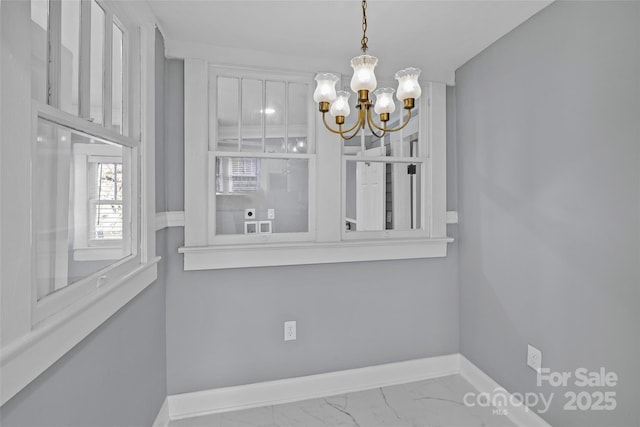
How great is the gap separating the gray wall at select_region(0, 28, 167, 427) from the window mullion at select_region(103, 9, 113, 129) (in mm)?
485

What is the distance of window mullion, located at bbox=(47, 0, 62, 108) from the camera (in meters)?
0.93

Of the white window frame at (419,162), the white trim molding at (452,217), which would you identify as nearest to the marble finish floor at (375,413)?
the white window frame at (419,162)

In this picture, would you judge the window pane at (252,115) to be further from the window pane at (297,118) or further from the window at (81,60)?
the window at (81,60)

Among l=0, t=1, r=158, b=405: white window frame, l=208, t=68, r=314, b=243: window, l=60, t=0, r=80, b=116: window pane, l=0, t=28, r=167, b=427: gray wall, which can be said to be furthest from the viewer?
l=208, t=68, r=314, b=243: window

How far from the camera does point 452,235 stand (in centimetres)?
249

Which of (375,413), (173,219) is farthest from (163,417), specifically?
(375,413)

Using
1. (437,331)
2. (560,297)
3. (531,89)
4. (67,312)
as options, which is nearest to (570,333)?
(560,297)

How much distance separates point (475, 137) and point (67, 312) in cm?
240

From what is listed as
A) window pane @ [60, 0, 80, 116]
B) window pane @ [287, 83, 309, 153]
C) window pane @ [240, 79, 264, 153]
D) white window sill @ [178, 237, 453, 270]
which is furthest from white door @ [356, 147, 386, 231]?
window pane @ [60, 0, 80, 116]

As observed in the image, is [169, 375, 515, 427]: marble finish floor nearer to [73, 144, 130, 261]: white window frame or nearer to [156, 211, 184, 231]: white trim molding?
[156, 211, 184, 231]: white trim molding

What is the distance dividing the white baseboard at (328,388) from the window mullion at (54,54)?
173 centimetres

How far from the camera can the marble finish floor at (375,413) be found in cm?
193

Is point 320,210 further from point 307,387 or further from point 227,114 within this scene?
point 307,387

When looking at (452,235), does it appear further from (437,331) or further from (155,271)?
(155,271)
